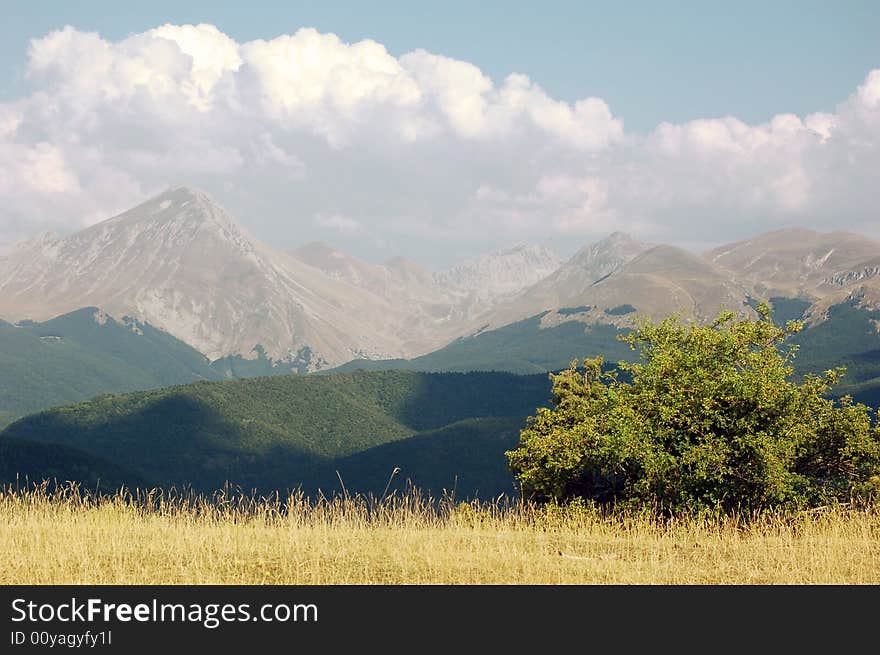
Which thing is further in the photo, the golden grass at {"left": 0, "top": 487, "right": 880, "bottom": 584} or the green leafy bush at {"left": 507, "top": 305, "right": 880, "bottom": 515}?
the green leafy bush at {"left": 507, "top": 305, "right": 880, "bottom": 515}

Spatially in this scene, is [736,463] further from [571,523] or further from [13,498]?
[13,498]

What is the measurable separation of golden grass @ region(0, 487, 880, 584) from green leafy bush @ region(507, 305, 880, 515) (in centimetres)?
522

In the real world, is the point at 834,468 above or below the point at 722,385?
below

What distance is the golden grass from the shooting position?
1589 centimetres

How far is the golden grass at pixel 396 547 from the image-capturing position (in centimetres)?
1589

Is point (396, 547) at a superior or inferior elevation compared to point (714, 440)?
inferior

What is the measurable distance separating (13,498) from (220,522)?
672cm

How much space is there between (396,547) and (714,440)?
52.9ft

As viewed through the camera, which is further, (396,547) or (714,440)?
(714,440)

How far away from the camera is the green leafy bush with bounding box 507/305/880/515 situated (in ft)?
95.3

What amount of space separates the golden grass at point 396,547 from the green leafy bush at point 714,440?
17.1 feet

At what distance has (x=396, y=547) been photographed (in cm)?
1786
